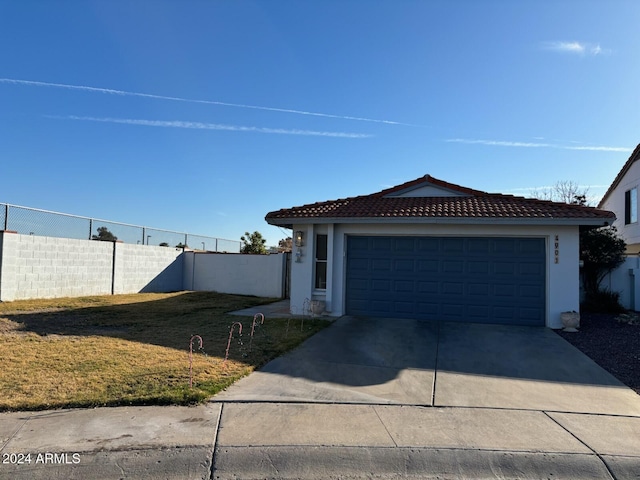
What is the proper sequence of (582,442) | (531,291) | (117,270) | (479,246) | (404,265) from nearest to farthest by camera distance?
(582,442)
(531,291)
(479,246)
(404,265)
(117,270)

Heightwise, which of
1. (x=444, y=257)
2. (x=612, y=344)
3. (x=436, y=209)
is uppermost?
(x=436, y=209)

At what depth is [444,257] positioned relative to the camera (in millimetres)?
10969

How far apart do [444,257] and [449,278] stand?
0.58 meters

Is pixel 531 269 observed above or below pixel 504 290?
above

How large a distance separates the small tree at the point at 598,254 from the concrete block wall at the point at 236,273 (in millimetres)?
11617

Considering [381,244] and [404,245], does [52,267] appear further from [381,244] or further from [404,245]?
[404,245]

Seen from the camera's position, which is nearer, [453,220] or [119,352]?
[119,352]

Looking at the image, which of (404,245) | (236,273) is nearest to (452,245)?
(404,245)

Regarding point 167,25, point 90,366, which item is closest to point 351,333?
point 90,366

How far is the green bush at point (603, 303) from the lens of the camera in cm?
1237

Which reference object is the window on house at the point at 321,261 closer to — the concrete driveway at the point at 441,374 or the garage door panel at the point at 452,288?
Answer: the concrete driveway at the point at 441,374

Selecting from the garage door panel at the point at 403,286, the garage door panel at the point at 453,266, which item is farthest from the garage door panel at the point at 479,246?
the garage door panel at the point at 403,286

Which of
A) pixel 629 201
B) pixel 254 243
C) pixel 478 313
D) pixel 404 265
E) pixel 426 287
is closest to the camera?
pixel 478 313

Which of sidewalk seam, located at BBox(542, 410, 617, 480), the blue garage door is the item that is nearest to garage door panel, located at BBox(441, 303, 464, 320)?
the blue garage door
